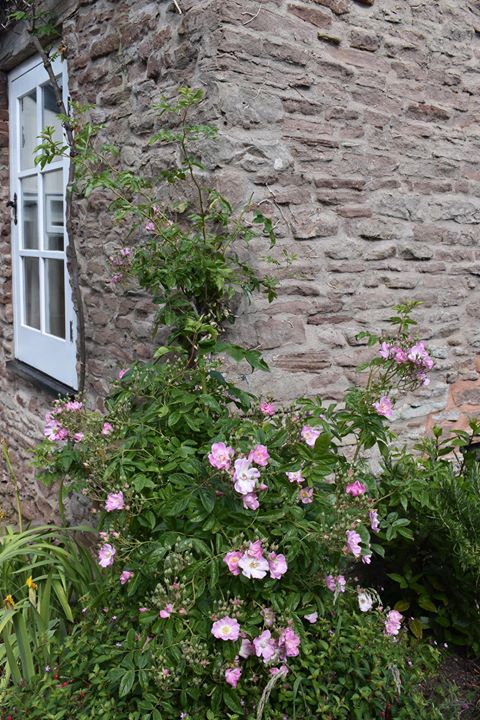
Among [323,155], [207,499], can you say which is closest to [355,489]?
[207,499]

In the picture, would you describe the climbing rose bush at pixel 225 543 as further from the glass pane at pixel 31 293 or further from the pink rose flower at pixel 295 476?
the glass pane at pixel 31 293

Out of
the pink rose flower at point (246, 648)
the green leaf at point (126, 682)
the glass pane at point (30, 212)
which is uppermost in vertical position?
the glass pane at point (30, 212)

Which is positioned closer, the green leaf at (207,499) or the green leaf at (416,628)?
the green leaf at (207,499)

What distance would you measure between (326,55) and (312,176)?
506 millimetres

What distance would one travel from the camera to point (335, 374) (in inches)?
118

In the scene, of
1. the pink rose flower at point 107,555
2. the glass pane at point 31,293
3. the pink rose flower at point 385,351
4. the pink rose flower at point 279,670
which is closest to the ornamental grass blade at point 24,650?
the pink rose flower at point 107,555

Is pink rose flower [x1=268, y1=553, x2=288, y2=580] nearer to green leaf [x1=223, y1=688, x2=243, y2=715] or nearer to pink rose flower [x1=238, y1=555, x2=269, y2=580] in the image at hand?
pink rose flower [x1=238, y1=555, x2=269, y2=580]

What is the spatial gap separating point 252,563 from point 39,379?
255cm

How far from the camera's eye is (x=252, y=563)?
6.21 ft

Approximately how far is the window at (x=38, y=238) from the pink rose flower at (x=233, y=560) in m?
2.05

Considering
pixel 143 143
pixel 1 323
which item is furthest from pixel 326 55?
pixel 1 323

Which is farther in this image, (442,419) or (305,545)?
(442,419)

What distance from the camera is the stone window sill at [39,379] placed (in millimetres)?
3846

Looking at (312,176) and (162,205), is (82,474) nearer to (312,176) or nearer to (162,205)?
(162,205)
